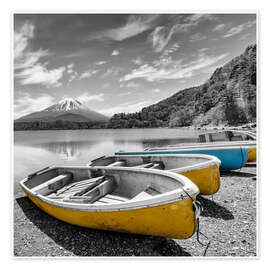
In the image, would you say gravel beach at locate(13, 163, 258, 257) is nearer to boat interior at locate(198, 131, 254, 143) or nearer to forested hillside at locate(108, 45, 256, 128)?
boat interior at locate(198, 131, 254, 143)

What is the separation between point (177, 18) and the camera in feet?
12.9

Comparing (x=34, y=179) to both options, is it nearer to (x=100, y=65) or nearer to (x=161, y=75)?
(x=100, y=65)

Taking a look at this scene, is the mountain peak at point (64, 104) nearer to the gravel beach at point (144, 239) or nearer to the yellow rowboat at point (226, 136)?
the gravel beach at point (144, 239)

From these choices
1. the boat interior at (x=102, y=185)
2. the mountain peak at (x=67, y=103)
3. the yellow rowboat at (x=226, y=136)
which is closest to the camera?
the boat interior at (x=102, y=185)

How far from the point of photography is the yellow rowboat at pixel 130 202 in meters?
2.71

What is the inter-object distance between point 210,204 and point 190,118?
57960mm

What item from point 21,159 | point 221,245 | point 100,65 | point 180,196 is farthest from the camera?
point 21,159

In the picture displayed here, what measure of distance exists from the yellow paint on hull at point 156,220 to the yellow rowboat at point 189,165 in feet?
6.01

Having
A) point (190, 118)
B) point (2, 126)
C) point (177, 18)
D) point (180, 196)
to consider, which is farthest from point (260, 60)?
point (190, 118)

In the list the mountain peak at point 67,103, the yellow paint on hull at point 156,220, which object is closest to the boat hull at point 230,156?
the yellow paint on hull at point 156,220

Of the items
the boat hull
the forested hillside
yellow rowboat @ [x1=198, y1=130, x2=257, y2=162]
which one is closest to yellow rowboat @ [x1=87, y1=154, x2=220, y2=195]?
the boat hull

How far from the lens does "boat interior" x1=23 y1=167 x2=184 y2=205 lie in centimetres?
382

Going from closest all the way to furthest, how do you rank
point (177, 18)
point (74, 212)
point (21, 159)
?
point (74, 212) < point (177, 18) < point (21, 159)
